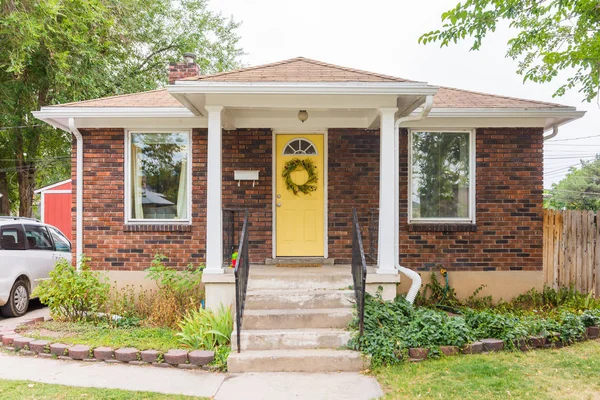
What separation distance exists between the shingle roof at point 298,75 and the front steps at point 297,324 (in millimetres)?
2524

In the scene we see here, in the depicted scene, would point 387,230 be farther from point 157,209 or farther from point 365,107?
point 157,209

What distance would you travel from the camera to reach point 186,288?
588cm

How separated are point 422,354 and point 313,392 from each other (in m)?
1.30

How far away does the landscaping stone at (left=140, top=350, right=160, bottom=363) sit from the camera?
4410 millimetres

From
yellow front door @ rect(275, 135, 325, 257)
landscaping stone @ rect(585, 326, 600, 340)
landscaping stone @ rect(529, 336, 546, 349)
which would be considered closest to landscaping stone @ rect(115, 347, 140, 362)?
yellow front door @ rect(275, 135, 325, 257)

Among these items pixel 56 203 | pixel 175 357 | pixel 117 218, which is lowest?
pixel 175 357

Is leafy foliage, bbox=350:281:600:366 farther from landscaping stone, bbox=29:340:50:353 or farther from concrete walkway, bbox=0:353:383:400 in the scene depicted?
landscaping stone, bbox=29:340:50:353

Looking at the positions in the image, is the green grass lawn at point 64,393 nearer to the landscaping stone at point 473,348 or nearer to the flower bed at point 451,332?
the flower bed at point 451,332

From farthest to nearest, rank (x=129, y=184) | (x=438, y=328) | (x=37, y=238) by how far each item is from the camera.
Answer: (x=37, y=238), (x=129, y=184), (x=438, y=328)

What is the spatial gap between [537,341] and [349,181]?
3.30 m

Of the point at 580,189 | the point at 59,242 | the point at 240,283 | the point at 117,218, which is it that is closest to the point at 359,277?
the point at 240,283

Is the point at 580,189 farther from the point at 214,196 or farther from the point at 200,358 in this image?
the point at 200,358

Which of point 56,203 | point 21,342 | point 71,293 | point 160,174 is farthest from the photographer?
point 56,203

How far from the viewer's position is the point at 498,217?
662 centimetres
